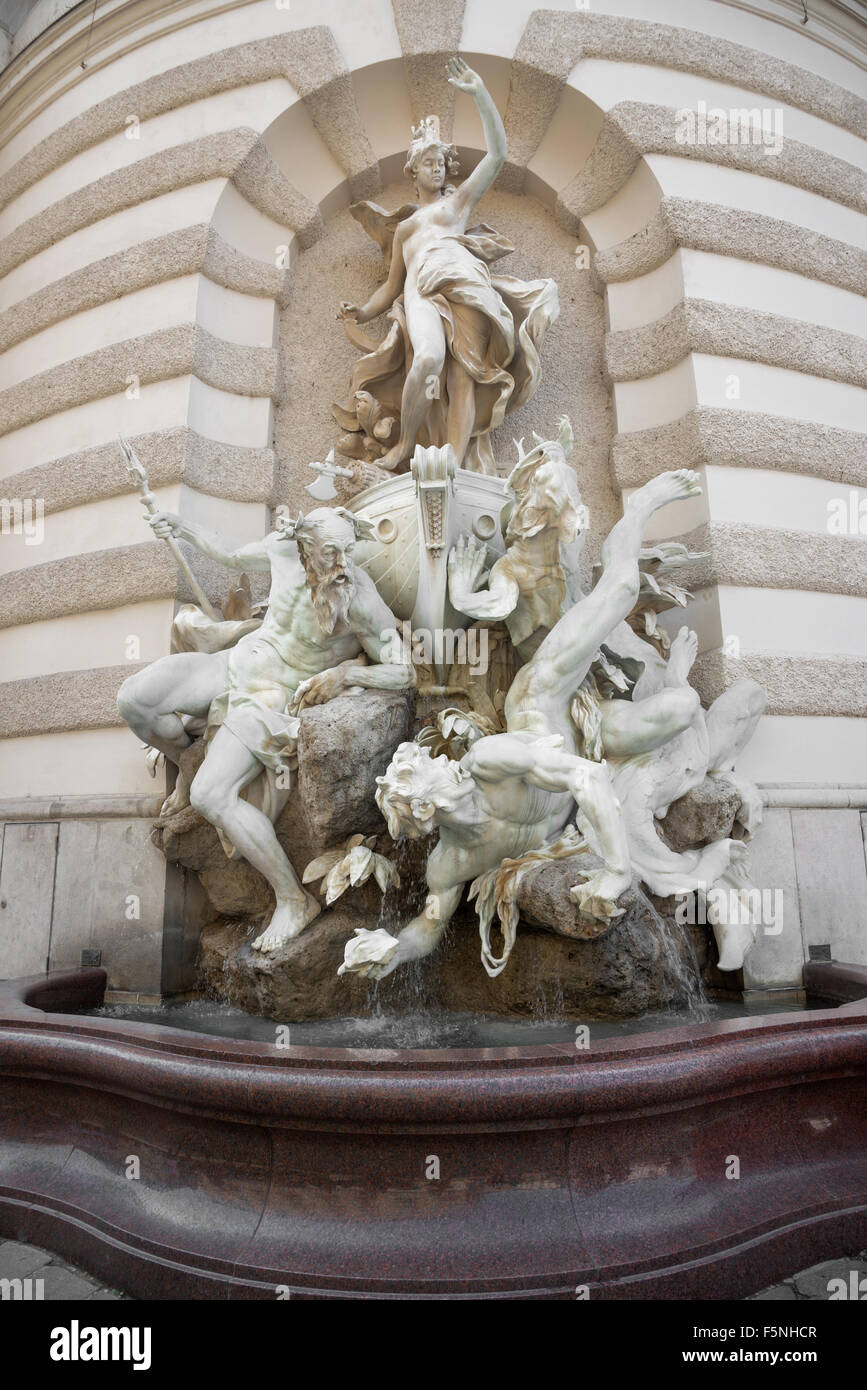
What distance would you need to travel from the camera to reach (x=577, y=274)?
739cm

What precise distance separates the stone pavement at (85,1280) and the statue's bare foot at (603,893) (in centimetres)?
129

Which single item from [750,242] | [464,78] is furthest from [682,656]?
[464,78]

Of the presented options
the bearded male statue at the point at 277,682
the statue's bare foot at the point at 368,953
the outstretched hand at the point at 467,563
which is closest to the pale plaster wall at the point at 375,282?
the bearded male statue at the point at 277,682

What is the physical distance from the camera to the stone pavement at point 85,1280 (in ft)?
8.14

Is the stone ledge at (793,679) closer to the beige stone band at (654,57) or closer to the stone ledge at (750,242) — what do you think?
the stone ledge at (750,242)

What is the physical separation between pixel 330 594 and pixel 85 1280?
3.00 meters

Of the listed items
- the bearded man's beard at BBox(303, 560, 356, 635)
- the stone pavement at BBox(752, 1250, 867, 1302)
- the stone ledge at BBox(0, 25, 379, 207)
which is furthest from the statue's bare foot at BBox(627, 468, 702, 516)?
the stone ledge at BBox(0, 25, 379, 207)

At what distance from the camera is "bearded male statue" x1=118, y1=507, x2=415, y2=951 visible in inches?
171

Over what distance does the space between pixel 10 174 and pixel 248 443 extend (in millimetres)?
3847

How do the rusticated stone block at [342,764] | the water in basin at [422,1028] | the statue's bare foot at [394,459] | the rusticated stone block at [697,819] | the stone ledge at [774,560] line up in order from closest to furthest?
the water in basin at [422,1028]
the rusticated stone block at [342,764]
the rusticated stone block at [697,819]
the stone ledge at [774,560]
the statue's bare foot at [394,459]

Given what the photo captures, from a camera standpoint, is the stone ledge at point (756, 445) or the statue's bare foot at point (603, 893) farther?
the stone ledge at point (756, 445)

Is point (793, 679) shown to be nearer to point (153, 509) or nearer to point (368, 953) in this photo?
point (368, 953)

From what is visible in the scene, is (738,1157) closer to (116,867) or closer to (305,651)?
(305,651)
